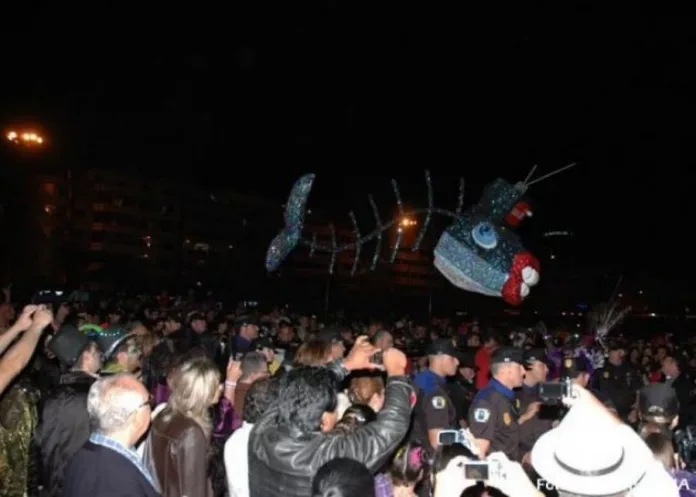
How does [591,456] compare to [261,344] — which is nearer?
[591,456]

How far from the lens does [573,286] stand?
5919 centimetres

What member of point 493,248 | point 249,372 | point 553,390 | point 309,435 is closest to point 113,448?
point 309,435

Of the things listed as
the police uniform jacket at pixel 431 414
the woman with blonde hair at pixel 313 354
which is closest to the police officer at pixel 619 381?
the police uniform jacket at pixel 431 414

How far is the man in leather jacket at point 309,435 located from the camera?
2.79m

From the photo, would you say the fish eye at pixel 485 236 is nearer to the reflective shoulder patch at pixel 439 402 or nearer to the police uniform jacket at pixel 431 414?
the police uniform jacket at pixel 431 414

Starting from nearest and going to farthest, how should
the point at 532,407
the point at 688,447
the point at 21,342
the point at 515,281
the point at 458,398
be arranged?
1. the point at 688,447
2. the point at 21,342
3. the point at 532,407
4. the point at 458,398
5. the point at 515,281

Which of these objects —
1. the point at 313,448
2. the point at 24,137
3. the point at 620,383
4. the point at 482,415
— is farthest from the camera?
the point at 24,137

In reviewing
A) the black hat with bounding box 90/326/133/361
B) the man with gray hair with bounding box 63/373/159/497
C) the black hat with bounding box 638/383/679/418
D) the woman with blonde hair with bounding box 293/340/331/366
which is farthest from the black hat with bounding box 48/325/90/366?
the black hat with bounding box 638/383/679/418

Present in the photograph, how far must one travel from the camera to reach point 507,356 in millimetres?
5820

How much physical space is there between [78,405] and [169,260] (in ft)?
276

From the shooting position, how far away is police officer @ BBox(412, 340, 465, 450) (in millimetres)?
5540

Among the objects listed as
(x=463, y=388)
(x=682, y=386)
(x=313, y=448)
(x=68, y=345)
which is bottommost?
(x=682, y=386)

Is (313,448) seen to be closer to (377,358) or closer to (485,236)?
(377,358)

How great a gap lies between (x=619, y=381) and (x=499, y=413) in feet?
18.6
